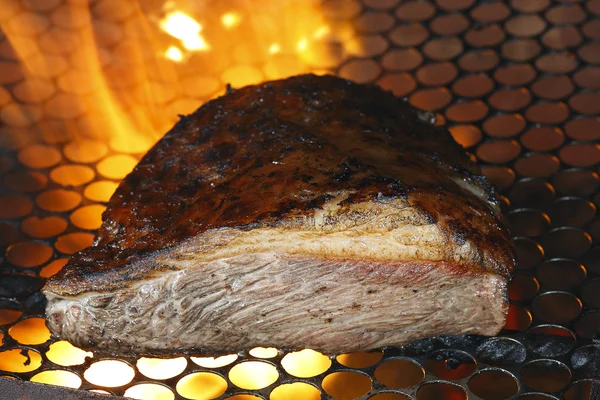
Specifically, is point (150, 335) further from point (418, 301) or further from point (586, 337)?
point (586, 337)

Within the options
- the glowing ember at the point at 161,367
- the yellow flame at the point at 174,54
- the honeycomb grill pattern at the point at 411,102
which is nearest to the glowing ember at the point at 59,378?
the honeycomb grill pattern at the point at 411,102

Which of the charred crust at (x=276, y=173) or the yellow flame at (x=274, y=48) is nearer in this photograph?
the charred crust at (x=276, y=173)

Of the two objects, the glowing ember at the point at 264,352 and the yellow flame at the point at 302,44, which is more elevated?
the yellow flame at the point at 302,44

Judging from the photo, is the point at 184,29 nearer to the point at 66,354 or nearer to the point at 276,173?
the point at 276,173

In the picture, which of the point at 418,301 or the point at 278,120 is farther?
the point at 278,120

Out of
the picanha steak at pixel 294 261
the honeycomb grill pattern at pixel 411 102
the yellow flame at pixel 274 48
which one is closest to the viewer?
the picanha steak at pixel 294 261

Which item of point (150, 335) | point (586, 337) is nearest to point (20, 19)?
point (150, 335)

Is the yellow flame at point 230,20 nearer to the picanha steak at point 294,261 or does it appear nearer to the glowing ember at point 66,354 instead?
the picanha steak at point 294,261
